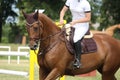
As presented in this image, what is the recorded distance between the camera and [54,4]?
45.4 metres

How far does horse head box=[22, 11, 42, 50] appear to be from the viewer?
8336mm

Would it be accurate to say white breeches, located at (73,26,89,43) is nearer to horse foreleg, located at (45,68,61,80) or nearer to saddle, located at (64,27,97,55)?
saddle, located at (64,27,97,55)

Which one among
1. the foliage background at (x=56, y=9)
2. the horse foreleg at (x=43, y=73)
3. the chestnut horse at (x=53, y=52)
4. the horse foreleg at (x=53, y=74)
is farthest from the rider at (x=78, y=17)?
the foliage background at (x=56, y=9)

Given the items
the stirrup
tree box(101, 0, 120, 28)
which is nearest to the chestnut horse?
the stirrup

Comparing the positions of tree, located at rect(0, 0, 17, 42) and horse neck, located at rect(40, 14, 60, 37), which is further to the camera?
tree, located at rect(0, 0, 17, 42)

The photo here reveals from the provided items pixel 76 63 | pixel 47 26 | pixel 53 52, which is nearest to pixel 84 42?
pixel 76 63

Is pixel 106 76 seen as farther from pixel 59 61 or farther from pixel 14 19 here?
pixel 14 19

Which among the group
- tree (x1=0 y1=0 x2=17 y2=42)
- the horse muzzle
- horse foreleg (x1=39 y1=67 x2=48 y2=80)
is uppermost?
the horse muzzle

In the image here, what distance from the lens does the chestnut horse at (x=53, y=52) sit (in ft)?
27.9

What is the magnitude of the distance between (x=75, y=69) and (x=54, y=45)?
0.77 metres

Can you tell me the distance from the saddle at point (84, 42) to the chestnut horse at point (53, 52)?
0.30 ft

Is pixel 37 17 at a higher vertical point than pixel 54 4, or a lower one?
higher

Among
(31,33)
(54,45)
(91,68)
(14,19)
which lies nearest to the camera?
(31,33)

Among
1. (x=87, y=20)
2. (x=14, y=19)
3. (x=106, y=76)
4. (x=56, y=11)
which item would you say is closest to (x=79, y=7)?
(x=87, y=20)
